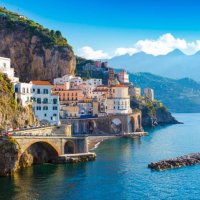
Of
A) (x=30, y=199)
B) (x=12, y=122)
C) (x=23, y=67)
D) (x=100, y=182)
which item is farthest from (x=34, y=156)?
(x=23, y=67)

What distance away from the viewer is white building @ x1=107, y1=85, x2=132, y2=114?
6093 inches

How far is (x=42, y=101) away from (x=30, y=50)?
A: 63735mm

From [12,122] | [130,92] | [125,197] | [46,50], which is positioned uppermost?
[46,50]

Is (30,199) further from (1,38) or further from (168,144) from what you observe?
(1,38)

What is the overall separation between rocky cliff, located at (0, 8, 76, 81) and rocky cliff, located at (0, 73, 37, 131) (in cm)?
7394

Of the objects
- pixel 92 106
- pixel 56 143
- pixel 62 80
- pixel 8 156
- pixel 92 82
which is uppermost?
pixel 92 82

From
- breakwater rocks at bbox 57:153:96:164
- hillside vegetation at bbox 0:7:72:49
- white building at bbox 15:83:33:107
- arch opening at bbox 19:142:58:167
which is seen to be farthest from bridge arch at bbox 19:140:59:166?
hillside vegetation at bbox 0:7:72:49

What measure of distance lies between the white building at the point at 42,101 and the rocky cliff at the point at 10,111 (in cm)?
1039

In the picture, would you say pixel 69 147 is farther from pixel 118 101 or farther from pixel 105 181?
pixel 118 101

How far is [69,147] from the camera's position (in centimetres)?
9038

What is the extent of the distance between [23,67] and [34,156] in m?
88.7

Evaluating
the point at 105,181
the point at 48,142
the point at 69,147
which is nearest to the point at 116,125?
the point at 69,147

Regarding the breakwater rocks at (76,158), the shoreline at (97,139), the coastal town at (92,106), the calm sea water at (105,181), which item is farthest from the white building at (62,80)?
the breakwater rocks at (76,158)

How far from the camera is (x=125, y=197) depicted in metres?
62.0
